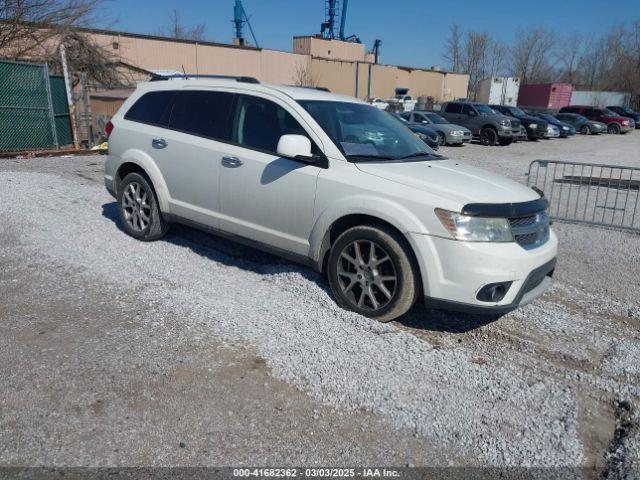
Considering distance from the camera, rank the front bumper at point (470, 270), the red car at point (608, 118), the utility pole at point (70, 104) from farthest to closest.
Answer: the red car at point (608, 118), the utility pole at point (70, 104), the front bumper at point (470, 270)

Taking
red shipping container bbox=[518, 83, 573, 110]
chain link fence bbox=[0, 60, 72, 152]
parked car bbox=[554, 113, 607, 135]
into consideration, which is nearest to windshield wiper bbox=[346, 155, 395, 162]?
chain link fence bbox=[0, 60, 72, 152]

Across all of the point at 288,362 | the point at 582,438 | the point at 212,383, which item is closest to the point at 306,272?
the point at 288,362

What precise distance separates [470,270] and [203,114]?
10.3 feet

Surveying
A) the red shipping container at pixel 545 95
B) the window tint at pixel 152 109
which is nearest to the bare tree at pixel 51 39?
the window tint at pixel 152 109

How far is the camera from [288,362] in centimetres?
358

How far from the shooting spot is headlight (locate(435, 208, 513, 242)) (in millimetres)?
3768

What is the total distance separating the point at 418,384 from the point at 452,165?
223cm

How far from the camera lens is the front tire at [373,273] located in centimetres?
399

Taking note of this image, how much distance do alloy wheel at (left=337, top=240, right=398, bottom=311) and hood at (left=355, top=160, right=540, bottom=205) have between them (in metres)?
0.58

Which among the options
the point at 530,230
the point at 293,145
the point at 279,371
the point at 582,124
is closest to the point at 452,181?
the point at 530,230

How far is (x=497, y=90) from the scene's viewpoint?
43438mm

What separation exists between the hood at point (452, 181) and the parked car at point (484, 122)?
20.9 metres

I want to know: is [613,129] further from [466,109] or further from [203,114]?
[203,114]

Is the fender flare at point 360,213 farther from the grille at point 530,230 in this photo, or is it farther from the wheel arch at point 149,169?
the wheel arch at point 149,169
